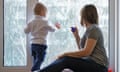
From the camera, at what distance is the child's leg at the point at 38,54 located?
2.82 metres

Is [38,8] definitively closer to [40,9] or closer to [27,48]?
[40,9]

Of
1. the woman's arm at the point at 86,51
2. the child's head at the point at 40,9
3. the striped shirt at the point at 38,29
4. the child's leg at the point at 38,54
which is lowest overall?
the child's leg at the point at 38,54

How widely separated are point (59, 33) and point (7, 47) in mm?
673

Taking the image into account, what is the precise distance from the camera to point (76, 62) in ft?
5.97

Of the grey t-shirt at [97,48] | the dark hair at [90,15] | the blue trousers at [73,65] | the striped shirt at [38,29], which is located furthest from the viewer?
the striped shirt at [38,29]

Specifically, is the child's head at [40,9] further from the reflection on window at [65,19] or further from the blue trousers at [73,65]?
the blue trousers at [73,65]

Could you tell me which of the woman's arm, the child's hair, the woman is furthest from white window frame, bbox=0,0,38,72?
the woman's arm

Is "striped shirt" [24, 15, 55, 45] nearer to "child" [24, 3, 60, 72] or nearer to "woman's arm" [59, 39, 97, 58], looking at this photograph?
"child" [24, 3, 60, 72]

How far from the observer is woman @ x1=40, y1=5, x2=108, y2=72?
1816 mm

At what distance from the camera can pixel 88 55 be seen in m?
1.90

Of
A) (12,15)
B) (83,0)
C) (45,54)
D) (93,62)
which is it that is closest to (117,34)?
(83,0)

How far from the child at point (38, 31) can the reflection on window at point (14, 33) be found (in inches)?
9.9

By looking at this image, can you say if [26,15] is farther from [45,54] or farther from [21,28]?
[45,54]

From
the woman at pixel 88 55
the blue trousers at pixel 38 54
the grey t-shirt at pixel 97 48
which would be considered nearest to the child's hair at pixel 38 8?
the blue trousers at pixel 38 54
